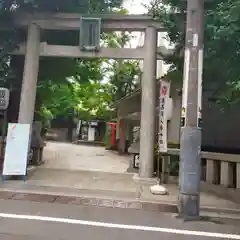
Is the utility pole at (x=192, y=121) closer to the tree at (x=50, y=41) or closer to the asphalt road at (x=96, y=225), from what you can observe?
the asphalt road at (x=96, y=225)

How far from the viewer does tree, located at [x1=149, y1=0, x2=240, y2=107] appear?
7.68 meters

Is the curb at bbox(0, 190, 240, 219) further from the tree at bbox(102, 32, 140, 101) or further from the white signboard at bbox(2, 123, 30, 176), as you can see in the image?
the tree at bbox(102, 32, 140, 101)

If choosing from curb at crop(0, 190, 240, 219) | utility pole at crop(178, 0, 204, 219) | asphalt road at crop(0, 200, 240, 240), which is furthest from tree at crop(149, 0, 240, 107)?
asphalt road at crop(0, 200, 240, 240)

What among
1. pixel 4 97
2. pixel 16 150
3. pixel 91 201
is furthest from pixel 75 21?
pixel 91 201

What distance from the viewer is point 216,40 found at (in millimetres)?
7891

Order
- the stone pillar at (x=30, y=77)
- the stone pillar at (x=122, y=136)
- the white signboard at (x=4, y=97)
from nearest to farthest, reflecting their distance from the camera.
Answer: the stone pillar at (x=30, y=77), the white signboard at (x=4, y=97), the stone pillar at (x=122, y=136)

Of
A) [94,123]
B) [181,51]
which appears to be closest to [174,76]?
[181,51]

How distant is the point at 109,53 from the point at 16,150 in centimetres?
440

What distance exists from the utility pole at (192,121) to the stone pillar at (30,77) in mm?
5571

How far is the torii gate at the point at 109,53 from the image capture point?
10727 mm

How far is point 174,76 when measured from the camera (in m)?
11.2

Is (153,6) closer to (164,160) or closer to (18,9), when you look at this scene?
(18,9)

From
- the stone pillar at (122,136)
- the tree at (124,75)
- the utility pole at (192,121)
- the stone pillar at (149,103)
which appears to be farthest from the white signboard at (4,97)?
the stone pillar at (122,136)

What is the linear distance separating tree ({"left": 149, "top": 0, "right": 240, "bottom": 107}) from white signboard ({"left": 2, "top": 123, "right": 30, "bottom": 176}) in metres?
5.21
